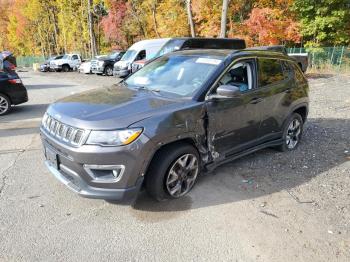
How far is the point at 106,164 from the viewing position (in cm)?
327

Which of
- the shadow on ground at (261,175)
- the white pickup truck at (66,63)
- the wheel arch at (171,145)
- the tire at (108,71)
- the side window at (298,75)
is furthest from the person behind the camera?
the white pickup truck at (66,63)

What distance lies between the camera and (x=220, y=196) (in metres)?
4.08

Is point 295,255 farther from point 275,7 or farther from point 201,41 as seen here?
point 275,7

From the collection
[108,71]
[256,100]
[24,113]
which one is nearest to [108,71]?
[108,71]

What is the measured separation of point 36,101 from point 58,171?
324 inches

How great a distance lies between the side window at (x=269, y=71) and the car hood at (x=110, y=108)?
156 cm

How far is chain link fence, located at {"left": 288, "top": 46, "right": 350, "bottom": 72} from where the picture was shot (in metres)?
20.8

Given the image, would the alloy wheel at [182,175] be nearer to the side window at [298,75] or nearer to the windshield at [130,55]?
the side window at [298,75]

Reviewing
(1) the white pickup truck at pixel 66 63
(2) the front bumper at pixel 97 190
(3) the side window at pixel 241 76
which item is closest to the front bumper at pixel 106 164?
(2) the front bumper at pixel 97 190

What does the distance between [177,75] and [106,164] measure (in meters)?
1.74

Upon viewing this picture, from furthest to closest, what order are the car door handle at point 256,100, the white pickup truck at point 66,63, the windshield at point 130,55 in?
the white pickup truck at point 66,63 → the windshield at point 130,55 → the car door handle at point 256,100

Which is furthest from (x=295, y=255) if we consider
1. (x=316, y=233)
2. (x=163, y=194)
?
(x=163, y=194)

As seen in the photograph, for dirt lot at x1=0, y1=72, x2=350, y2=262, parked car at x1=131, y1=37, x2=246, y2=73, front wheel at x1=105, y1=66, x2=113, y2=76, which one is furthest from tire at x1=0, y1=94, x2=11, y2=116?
front wheel at x1=105, y1=66, x2=113, y2=76

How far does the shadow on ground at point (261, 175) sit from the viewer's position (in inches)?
154
